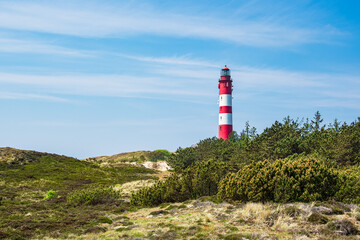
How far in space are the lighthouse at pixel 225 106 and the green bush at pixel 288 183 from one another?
51882 millimetres

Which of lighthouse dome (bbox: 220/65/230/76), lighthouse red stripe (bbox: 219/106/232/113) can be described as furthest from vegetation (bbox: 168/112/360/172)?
lighthouse dome (bbox: 220/65/230/76)

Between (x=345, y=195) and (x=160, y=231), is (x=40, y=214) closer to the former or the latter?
(x=160, y=231)

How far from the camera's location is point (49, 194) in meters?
36.7

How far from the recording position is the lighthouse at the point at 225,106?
73062 mm

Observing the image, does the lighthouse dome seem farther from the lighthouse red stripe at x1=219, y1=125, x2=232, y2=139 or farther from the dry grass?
the dry grass

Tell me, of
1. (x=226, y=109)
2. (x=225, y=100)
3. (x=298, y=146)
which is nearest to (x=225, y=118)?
(x=226, y=109)

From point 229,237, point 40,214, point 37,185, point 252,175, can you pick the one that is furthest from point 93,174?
point 229,237

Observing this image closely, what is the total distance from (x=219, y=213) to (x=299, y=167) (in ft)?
19.2

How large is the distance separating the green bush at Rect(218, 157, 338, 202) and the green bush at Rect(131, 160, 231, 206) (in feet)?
17.2

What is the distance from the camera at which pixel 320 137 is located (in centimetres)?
4550

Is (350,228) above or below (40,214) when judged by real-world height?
above

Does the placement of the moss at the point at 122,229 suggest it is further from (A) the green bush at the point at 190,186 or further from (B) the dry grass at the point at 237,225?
(A) the green bush at the point at 190,186

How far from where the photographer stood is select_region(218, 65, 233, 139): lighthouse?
73.1 metres

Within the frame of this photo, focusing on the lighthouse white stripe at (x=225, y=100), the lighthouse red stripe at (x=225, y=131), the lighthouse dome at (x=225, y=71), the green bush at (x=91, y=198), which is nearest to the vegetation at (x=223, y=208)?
the green bush at (x=91, y=198)
